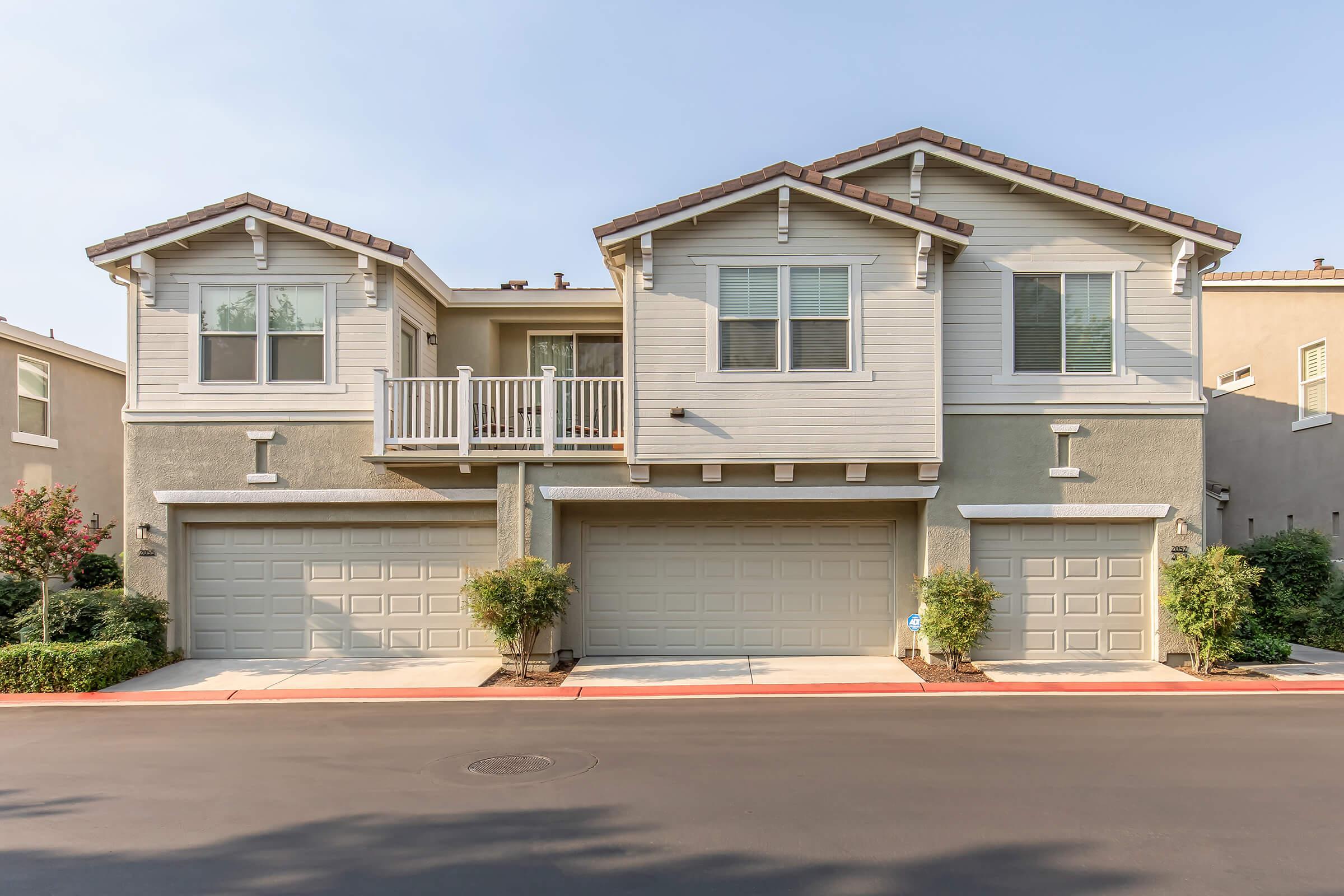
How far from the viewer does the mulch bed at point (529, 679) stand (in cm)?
1098

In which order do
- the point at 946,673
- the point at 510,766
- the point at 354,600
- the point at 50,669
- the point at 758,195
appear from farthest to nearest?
1. the point at 354,600
2. the point at 758,195
3. the point at 946,673
4. the point at 50,669
5. the point at 510,766

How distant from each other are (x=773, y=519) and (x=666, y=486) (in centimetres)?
170

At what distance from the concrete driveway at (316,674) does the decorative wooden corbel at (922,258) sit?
7472 millimetres

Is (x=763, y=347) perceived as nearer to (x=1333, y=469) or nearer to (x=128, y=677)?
A: (x=128, y=677)

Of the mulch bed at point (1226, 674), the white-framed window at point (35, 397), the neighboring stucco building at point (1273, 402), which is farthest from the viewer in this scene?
the white-framed window at point (35, 397)

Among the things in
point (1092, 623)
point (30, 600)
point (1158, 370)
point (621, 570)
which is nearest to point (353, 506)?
point (621, 570)

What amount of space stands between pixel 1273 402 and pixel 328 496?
16907mm

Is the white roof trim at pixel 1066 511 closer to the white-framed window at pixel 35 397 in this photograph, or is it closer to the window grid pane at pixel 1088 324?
the window grid pane at pixel 1088 324

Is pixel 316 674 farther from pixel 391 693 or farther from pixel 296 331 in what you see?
pixel 296 331

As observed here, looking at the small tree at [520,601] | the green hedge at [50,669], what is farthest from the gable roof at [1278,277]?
the green hedge at [50,669]

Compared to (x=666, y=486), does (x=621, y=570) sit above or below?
below

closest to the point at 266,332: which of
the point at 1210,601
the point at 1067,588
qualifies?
the point at 1067,588

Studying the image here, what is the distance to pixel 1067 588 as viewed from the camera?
1214cm

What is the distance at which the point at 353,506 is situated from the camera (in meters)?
12.5
